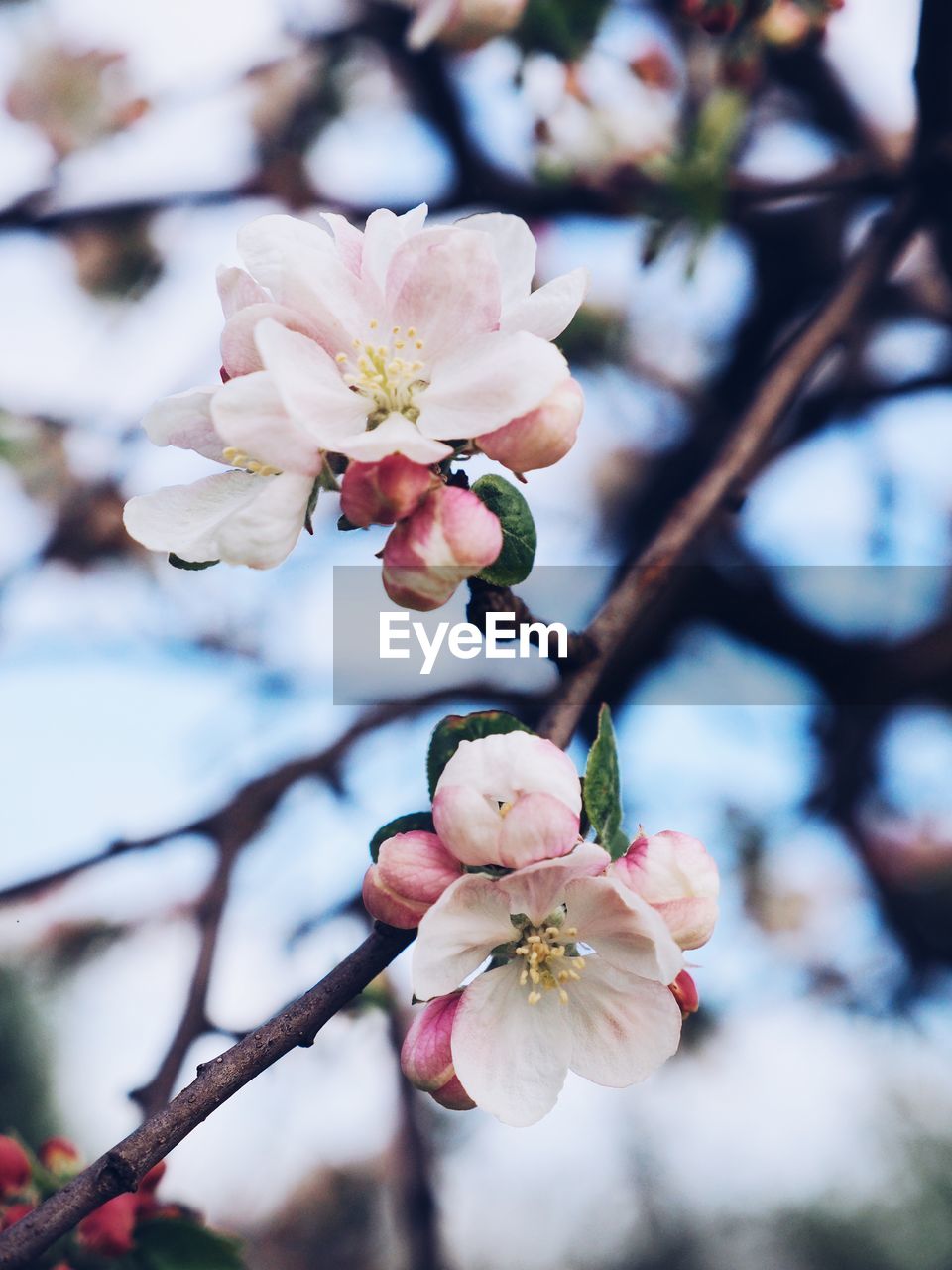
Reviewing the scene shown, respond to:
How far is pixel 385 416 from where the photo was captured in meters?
0.55

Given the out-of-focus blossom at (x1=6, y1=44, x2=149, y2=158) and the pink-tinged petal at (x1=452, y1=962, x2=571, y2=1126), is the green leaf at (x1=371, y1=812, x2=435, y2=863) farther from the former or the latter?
the out-of-focus blossom at (x1=6, y1=44, x2=149, y2=158)

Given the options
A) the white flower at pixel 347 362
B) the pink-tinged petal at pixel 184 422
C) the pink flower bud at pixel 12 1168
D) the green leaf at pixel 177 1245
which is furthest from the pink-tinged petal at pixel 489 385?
the pink flower bud at pixel 12 1168

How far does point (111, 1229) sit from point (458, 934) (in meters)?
0.47

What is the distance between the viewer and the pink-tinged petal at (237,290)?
544mm

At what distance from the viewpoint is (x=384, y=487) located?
49 centimetres

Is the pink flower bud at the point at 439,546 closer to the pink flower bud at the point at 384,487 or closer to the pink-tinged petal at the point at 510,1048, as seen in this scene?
the pink flower bud at the point at 384,487

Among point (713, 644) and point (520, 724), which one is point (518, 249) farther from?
point (713, 644)

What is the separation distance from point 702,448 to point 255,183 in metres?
0.91

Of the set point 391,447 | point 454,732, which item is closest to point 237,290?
point 391,447

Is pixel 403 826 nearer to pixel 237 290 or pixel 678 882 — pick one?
pixel 678 882

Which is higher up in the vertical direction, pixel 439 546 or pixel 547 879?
pixel 439 546

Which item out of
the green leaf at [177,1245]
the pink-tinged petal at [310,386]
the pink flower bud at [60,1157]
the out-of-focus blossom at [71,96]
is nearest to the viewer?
the pink-tinged petal at [310,386]

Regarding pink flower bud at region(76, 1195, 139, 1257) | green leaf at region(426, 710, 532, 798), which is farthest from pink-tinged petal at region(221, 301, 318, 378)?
pink flower bud at region(76, 1195, 139, 1257)

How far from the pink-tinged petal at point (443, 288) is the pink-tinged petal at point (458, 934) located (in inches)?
10.0
